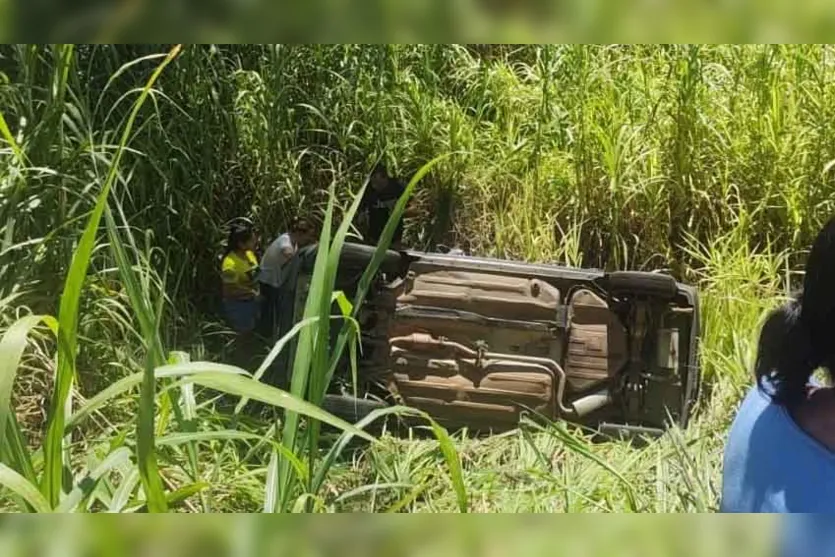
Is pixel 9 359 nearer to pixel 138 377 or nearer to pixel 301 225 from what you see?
pixel 138 377

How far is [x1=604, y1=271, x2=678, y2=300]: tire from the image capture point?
2336 millimetres

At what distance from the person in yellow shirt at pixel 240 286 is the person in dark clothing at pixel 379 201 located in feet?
1.27

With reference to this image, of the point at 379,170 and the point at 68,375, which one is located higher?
the point at 379,170

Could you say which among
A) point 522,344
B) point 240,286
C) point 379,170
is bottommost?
point 522,344

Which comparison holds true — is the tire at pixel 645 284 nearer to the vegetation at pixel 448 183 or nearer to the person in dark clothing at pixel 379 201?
the vegetation at pixel 448 183

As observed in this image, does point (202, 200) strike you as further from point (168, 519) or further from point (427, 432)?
point (168, 519)

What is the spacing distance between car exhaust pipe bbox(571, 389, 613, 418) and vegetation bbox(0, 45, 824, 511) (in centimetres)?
8

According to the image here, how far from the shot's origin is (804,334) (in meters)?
0.93

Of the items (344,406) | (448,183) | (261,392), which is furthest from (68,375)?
(448,183)

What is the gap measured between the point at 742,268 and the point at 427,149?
3.67 feet

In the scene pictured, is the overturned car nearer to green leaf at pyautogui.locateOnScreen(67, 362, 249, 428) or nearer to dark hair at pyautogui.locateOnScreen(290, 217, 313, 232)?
dark hair at pyautogui.locateOnScreen(290, 217, 313, 232)

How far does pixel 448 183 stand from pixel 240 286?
82 centimetres
